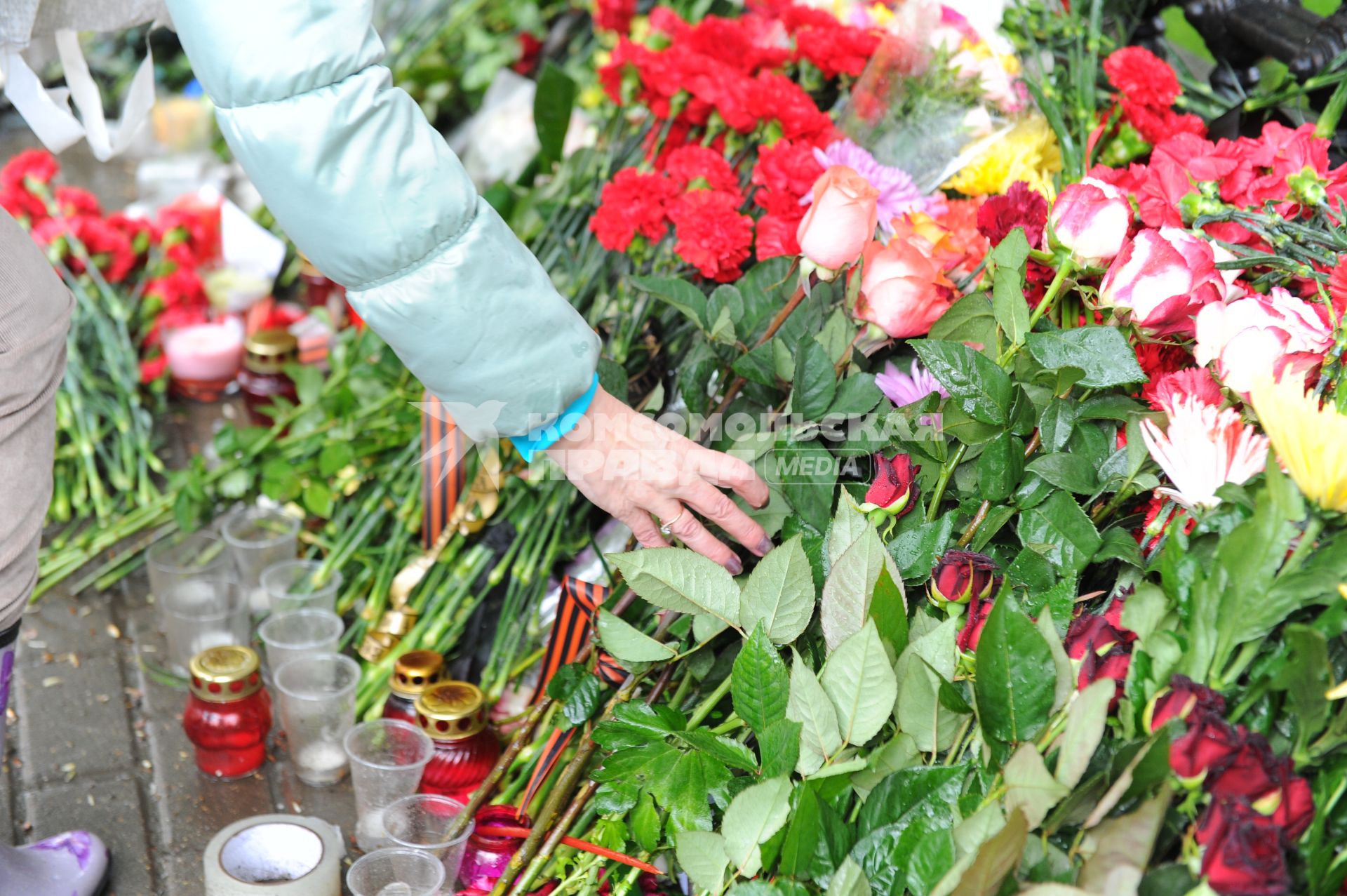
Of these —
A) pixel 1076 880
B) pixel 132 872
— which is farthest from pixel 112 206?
pixel 1076 880

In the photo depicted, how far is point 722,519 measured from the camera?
1.07 meters

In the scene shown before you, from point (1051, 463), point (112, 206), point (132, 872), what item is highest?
point (1051, 463)

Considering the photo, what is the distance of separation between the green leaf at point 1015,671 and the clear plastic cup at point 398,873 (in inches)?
23.9

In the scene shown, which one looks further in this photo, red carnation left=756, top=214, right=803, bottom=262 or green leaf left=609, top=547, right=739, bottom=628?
red carnation left=756, top=214, right=803, bottom=262

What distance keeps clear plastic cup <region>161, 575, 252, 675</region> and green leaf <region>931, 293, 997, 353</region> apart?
1.14m

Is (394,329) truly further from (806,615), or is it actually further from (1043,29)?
(1043,29)

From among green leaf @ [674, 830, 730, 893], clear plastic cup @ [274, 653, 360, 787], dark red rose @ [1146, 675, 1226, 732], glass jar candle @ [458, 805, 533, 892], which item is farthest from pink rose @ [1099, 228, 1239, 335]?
clear plastic cup @ [274, 653, 360, 787]

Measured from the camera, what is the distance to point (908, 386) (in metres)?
1.08

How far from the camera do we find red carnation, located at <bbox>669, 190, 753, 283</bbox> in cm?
132

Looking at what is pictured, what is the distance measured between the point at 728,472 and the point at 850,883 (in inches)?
15.1

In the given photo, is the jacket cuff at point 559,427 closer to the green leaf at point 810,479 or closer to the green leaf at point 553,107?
the green leaf at point 810,479

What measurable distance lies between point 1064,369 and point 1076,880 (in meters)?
0.40

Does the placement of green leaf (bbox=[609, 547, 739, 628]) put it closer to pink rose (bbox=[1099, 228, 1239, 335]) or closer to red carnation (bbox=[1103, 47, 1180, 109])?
pink rose (bbox=[1099, 228, 1239, 335])

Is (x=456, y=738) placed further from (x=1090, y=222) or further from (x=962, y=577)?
(x=1090, y=222)
